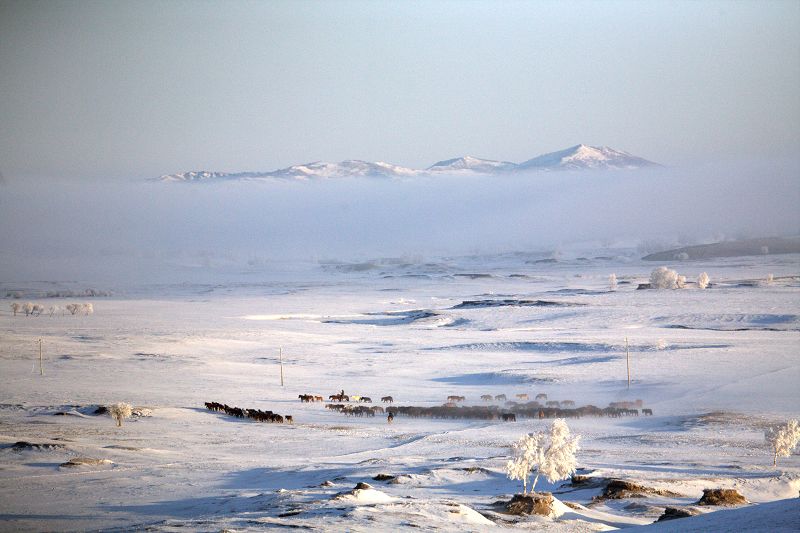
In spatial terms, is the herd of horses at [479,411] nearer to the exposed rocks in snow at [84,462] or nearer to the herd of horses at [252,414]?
the herd of horses at [252,414]

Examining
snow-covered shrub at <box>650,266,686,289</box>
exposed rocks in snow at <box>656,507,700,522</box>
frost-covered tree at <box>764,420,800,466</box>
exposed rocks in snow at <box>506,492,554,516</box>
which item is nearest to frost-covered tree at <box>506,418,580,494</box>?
exposed rocks in snow at <box>506,492,554,516</box>

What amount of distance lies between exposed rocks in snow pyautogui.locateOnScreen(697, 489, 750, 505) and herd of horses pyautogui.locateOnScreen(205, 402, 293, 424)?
2163 cm

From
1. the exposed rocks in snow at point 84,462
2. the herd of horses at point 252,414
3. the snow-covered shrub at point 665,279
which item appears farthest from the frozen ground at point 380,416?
the snow-covered shrub at point 665,279

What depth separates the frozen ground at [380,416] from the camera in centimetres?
2350

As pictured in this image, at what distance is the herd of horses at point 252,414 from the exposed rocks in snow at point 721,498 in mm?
21628

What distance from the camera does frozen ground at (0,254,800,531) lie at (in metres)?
23.5

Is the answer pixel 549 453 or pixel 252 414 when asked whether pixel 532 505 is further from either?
pixel 252 414

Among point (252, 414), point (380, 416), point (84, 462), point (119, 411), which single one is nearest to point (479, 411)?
point (380, 416)

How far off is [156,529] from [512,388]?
116 feet

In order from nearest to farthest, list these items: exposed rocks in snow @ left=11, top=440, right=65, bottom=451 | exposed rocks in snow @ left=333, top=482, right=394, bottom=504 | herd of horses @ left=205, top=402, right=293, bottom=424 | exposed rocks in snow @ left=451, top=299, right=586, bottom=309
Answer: exposed rocks in snow @ left=333, top=482, right=394, bottom=504, exposed rocks in snow @ left=11, top=440, right=65, bottom=451, herd of horses @ left=205, top=402, right=293, bottom=424, exposed rocks in snow @ left=451, top=299, right=586, bottom=309

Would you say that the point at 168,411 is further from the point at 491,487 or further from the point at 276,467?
the point at 491,487

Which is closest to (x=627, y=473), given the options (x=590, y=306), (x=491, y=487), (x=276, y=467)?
(x=491, y=487)

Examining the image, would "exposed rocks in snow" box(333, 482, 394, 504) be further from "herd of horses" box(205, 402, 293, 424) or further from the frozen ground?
"herd of horses" box(205, 402, 293, 424)

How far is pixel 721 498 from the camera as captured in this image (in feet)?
77.5
